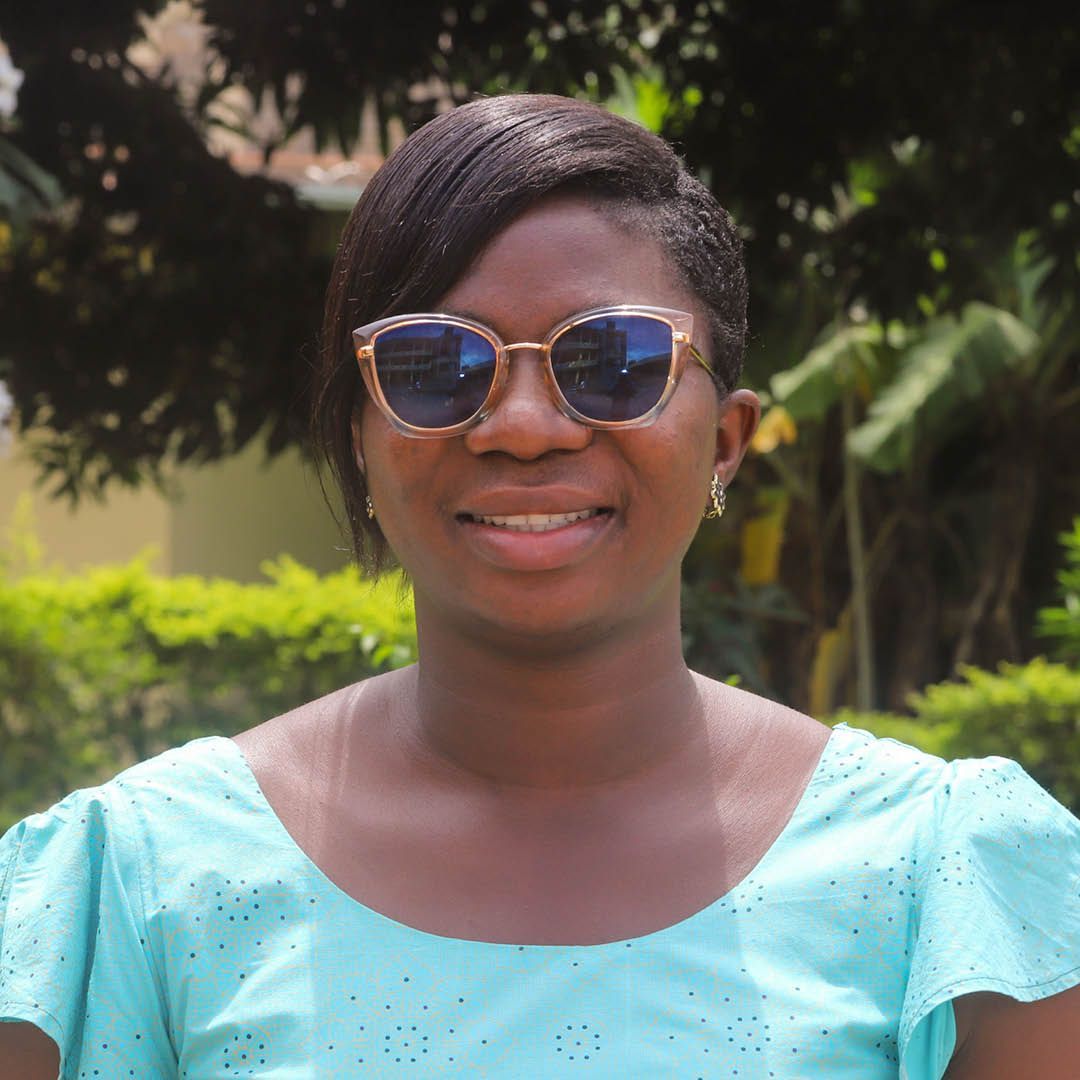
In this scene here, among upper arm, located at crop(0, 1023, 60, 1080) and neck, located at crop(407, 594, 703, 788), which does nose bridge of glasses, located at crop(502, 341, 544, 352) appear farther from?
upper arm, located at crop(0, 1023, 60, 1080)

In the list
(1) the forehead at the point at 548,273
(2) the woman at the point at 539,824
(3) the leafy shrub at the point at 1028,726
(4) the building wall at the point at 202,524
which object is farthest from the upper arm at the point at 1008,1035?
(4) the building wall at the point at 202,524

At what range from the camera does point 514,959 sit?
1.57 m

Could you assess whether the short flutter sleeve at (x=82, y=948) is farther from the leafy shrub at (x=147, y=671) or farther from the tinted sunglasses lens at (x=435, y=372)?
the leafy shrub at (x=147, y=671)

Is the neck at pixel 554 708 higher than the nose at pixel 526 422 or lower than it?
lower

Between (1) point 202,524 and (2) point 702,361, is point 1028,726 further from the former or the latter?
(1) point 202,524

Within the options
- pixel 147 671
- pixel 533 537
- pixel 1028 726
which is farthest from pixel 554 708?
pixel 147 671

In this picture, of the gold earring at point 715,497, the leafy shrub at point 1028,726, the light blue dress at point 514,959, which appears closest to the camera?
the light blue dress at point 514,959

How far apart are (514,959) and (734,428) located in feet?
2.04

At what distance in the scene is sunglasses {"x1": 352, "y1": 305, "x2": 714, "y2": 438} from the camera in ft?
5.14

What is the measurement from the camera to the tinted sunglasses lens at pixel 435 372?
1.57 meters

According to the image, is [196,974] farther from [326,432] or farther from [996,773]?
[996,773]

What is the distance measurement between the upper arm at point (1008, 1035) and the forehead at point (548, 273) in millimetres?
739

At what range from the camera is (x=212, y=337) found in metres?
4.89

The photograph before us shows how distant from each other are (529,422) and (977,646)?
30.0 feet
